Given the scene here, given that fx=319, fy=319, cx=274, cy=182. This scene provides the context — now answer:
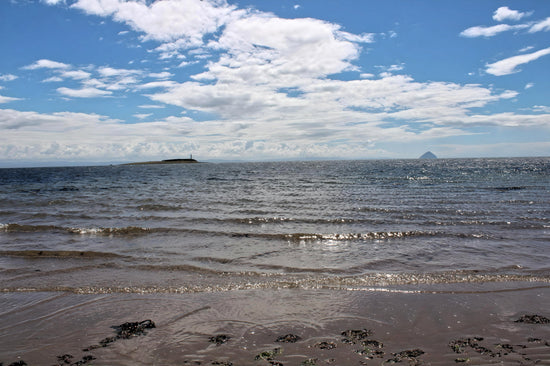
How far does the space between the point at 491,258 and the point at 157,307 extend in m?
10.2

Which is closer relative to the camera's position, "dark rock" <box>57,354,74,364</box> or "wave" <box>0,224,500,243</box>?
"dark rock" <box>57,354,74,364</box>

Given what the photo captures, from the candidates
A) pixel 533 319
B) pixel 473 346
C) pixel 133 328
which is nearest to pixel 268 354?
pixel 133 328

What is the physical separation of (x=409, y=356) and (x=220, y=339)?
3.05 metres

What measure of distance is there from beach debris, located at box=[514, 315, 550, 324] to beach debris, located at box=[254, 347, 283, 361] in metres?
4.59

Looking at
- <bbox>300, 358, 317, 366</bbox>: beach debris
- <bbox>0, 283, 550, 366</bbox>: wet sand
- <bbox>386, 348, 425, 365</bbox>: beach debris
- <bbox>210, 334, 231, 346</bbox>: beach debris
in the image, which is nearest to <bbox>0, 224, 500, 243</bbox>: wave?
<bbox>0, 283, 550, 366</bbox>: wet sand

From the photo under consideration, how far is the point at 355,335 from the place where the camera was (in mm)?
5547

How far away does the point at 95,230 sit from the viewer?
1518cm

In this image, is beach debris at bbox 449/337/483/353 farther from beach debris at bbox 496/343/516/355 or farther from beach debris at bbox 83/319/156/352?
beach debris at bbox 83/319/156/352

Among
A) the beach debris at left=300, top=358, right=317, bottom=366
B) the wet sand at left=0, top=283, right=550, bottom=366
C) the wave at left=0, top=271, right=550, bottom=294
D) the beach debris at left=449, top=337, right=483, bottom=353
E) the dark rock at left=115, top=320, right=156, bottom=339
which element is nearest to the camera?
the beach debris at left=300, top=358, right=317, bottom=366

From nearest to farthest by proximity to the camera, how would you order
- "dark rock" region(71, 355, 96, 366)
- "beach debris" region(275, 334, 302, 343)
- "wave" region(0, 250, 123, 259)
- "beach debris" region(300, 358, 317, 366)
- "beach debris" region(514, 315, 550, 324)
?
"beach debris" region(300, 358, 317, 366) < "dark rock" region(71, 355, 96, 366) < "beach debris" region(275, 334, 302, 343) < "beach debris" region(514, 315, 550, 324) < "wave" region(0, 250, 123, 259)

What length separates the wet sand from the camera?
4934 mm

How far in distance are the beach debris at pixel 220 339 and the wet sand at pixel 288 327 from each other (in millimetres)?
17

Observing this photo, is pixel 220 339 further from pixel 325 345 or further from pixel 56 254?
pixel 56 254

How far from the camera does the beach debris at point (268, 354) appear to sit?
485 cm
